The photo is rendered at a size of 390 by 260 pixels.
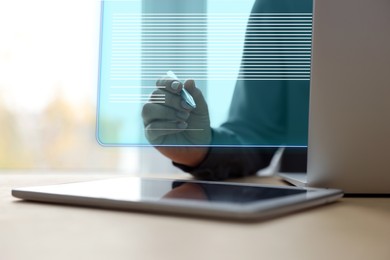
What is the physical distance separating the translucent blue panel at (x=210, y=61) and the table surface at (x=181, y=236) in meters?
0.26

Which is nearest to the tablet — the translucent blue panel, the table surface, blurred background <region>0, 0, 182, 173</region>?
the table surface

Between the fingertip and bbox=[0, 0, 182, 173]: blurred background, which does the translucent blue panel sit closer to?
the fingertip

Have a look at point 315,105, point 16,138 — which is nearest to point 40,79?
point 16,138

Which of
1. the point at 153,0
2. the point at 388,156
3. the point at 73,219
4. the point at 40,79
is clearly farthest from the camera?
the point at 40,79

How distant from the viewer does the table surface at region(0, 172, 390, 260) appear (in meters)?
0.28

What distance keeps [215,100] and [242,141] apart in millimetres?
73

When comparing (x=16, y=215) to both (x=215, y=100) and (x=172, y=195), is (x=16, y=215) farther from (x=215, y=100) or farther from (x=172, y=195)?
(x=215, y=100)

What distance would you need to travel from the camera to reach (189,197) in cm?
43

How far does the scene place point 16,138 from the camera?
1.25 metres

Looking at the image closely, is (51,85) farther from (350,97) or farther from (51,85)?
(350,97)

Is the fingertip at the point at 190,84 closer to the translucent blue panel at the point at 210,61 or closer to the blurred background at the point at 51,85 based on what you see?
the translucent blue panel at the point at 210,61

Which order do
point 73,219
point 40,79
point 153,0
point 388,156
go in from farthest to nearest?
point 40,79
point 153,0
point 388,156
point 73,219

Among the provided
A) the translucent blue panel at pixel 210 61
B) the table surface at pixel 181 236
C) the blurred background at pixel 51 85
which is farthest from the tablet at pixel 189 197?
the blurred background at pixel 51 85

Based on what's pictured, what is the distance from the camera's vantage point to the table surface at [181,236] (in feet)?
0.92
